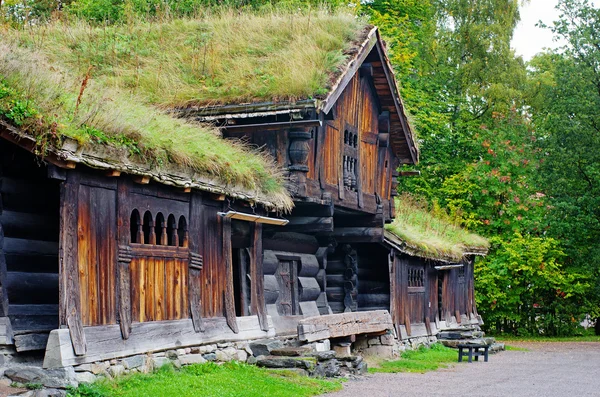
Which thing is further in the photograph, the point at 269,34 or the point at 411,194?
the point at 411,194

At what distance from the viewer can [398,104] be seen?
22.9 meters

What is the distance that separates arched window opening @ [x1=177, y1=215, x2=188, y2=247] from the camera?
1520 cm

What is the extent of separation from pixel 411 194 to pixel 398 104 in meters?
19.7

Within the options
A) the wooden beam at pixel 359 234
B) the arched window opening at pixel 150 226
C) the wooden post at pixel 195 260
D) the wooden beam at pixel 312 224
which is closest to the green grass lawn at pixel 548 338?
the wooden beam at pixel 359 234

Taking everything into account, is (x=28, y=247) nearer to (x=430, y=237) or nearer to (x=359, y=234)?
(x=359, y=234)

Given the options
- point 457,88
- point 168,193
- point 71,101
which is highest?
point 457,88

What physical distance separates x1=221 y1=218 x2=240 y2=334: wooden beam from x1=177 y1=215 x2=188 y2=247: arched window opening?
→ 4.59 feet

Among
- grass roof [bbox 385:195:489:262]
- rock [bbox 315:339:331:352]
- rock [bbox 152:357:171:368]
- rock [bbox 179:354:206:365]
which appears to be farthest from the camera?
grass roof [bbox 385:195:489:262]

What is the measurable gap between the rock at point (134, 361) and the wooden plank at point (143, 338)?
0.07 meters

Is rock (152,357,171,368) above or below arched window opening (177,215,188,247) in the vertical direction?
below

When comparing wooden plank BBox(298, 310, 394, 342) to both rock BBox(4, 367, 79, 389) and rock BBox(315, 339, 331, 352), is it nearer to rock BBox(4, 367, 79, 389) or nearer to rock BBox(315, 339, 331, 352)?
rock BBox(315, 339, 331, 352)

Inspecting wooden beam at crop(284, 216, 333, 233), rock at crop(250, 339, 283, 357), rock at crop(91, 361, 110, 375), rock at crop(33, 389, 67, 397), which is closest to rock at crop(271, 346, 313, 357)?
rock at crop(250, 339, 283, 357)

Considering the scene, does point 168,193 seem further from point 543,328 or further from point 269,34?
point 543,328

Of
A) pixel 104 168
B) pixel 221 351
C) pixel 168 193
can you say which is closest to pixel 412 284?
pixel 221 351
